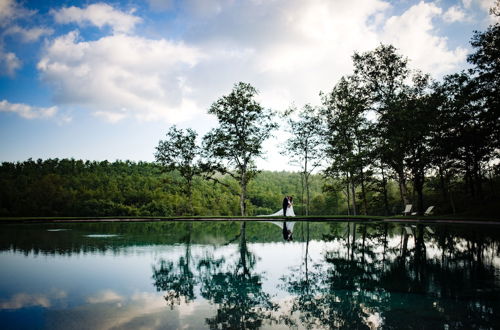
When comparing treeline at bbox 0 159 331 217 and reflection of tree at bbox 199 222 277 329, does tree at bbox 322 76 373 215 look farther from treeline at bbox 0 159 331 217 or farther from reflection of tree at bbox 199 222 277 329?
reflection of tree at bbox 199 222 277 329

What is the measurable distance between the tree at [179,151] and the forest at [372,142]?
133 mm

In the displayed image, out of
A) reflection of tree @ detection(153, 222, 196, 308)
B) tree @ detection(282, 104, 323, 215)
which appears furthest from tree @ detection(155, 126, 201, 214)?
reflection of tree @ detection(153, 222, 196, 308)

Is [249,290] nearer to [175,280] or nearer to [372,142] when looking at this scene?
[175,280]

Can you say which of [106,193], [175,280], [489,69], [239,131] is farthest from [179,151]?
[175,280]

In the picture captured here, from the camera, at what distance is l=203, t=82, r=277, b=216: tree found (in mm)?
36375

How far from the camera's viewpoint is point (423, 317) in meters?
4.22

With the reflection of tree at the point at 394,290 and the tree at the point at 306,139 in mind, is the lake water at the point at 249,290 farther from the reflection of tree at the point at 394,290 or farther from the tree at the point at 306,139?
the tree at the point at 306,139

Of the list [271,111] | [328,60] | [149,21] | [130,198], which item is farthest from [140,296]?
[130,198]

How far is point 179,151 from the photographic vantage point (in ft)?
136

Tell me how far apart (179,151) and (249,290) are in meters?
37.2

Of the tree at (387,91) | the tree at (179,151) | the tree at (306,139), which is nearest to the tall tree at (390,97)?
the tree at (387,91)

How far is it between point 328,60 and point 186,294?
2611cm

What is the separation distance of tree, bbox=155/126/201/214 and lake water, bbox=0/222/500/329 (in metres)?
30.9

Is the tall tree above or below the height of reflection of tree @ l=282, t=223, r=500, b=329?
above
